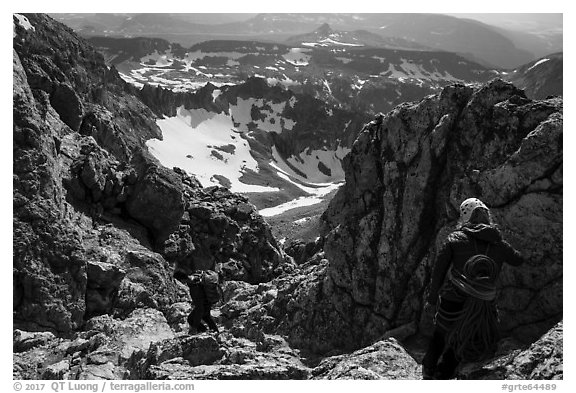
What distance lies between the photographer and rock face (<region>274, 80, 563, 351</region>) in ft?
45.0

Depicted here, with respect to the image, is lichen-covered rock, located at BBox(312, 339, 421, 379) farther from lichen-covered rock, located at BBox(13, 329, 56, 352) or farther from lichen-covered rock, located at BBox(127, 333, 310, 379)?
lichen-covered rock, located at BBox(13, 329, 56, 352)

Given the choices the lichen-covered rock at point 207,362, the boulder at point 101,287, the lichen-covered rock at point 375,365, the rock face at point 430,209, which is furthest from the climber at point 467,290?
the boulder at point 101,287

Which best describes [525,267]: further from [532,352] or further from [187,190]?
[187,190]

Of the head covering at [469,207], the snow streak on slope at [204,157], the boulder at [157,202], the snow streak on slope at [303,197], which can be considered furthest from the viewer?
the snow streak on slope at [204,157]

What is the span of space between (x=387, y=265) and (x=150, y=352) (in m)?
7.78

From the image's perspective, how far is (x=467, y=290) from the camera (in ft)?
35.4

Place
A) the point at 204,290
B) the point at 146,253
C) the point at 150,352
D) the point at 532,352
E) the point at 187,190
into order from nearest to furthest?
the point at 532,352, the point at 150,352, the point at 204,290, the point at 146,253, the point at 187,190

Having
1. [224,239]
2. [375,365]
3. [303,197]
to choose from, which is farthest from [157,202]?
[303,197]

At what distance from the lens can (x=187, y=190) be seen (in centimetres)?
4434

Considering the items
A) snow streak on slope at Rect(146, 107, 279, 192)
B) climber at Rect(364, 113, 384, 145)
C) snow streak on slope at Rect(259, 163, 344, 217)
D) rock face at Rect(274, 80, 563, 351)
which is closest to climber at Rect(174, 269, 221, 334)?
rock face at Rect(274, 80, 563, 351)

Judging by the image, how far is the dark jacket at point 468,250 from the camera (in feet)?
35.6

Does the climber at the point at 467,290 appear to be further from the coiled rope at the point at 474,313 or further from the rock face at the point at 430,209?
the rock face at the point at 430,209

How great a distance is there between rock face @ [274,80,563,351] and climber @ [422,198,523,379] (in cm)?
280
